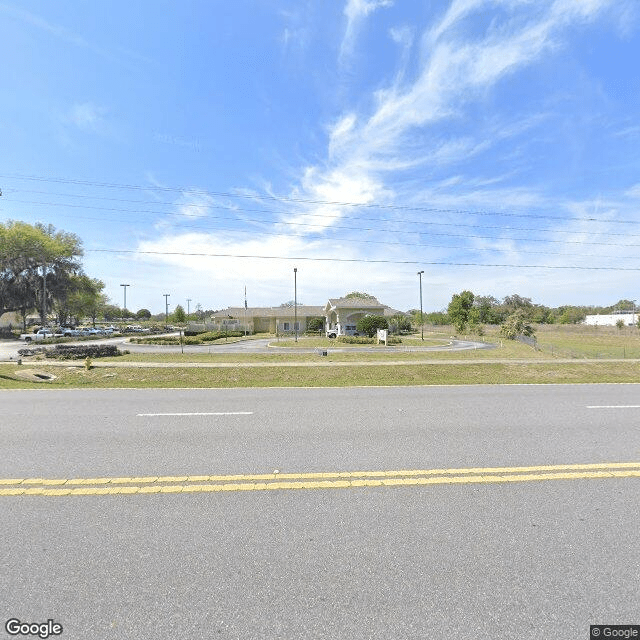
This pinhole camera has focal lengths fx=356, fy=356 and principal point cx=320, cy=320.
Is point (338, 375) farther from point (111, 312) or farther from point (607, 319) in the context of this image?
point (111, 312)

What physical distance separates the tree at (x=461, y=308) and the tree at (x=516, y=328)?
13.2 m

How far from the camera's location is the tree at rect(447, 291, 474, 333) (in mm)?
59281

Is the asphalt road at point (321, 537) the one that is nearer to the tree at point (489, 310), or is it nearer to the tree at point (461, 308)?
the tree at point (461, 308)

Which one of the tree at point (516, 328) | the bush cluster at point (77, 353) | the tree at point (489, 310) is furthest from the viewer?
the tree at point (489, 310)

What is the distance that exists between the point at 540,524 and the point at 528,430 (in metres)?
3.42

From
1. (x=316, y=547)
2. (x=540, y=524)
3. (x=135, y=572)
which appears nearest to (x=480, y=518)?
(x=540, y=524)

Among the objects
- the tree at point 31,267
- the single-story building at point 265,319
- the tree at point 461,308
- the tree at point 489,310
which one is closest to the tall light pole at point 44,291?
the tree at point 31,267

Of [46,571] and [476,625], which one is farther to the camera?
[46,571]

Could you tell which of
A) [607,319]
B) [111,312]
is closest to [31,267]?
[111,312]

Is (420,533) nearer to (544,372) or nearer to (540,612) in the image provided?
(540,612)

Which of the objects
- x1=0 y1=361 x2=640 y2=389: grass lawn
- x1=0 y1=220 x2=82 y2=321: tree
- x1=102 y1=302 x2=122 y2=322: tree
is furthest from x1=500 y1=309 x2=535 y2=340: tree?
x1=102 y1=302 x2=122 y2=322: tree

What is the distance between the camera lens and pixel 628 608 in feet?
8.07

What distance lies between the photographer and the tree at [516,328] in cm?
4412

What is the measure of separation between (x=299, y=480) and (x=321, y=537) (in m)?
1.18
